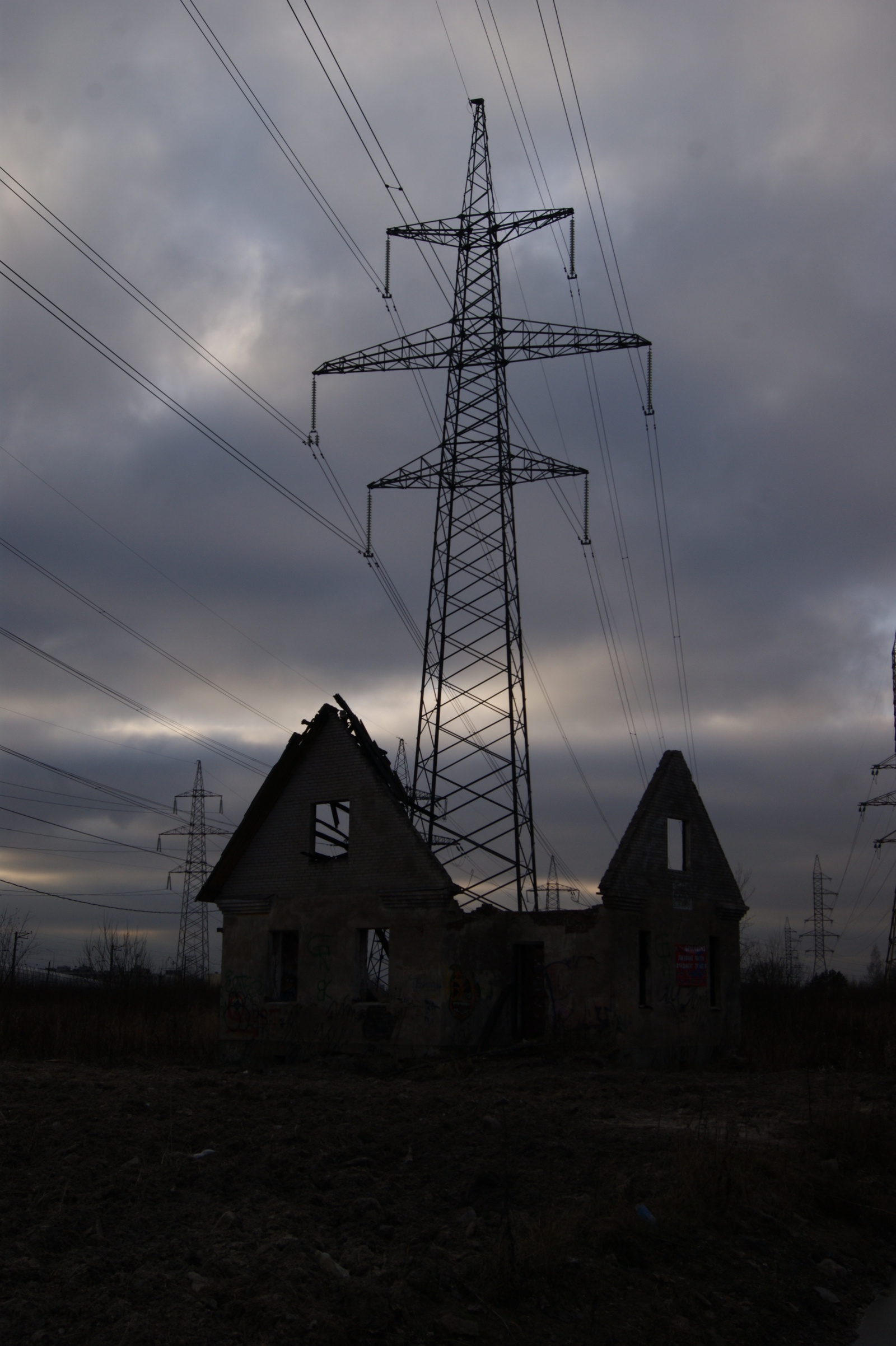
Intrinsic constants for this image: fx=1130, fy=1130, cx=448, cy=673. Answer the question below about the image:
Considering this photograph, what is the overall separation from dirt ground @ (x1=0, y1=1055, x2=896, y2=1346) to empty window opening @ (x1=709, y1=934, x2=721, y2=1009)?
962 cm

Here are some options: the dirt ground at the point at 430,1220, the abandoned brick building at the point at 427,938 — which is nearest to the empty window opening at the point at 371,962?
the abandoned brick building at the point at 427,938

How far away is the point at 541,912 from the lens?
71.7 ft

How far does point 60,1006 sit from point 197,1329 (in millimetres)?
26728

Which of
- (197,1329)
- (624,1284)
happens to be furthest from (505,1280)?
(197,1329)

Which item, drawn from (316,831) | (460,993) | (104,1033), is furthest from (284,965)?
(460,993)

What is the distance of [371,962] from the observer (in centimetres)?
2366

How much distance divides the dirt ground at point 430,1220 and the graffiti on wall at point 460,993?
579cm

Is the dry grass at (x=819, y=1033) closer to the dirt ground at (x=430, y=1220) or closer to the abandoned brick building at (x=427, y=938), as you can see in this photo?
the abandoned brick building at (x=427, y=938)

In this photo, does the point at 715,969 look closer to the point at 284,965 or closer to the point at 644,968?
the point at 644,968

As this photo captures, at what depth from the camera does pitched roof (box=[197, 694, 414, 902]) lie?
75.5 ft

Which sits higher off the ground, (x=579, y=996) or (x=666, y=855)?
(x=666, y=855)

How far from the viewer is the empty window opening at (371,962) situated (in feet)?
72.3

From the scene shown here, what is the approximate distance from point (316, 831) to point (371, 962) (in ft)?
9.76

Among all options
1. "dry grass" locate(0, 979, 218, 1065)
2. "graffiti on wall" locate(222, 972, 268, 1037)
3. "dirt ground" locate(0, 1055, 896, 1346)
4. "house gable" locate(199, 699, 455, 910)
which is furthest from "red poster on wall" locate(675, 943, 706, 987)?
"dry grass" locate(0, 979, 218, 1065)
